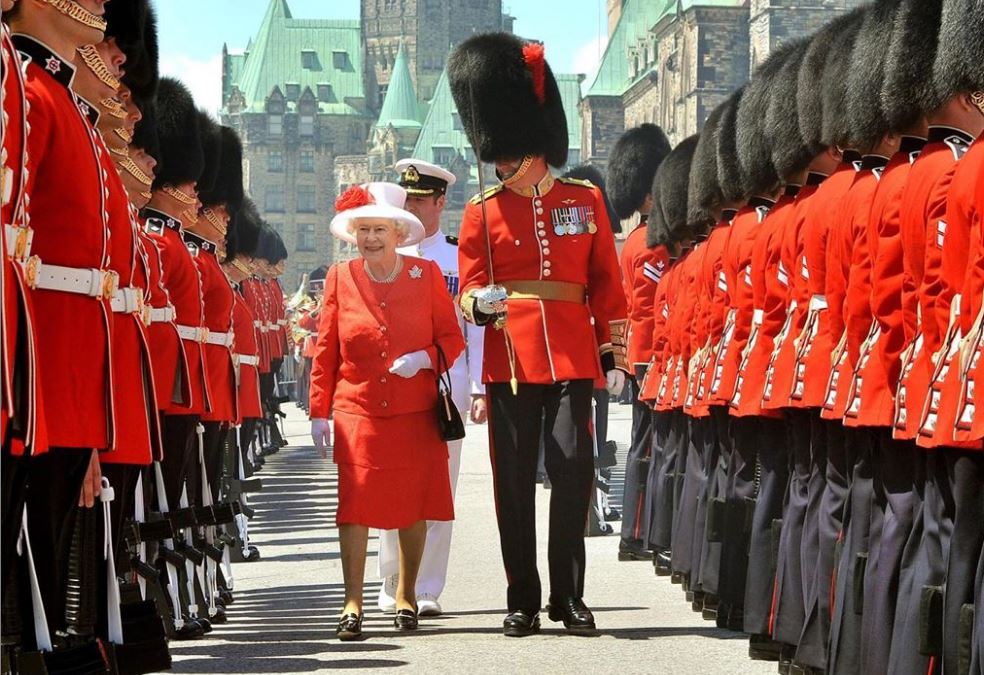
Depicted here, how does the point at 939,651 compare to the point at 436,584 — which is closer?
the point at 939,651

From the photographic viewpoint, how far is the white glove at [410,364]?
826 centimetres

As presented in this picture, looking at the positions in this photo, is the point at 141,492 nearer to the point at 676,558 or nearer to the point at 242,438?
the point at 676,558

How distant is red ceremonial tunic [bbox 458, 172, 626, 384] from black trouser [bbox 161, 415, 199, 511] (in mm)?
1205

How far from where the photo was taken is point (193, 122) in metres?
9.34

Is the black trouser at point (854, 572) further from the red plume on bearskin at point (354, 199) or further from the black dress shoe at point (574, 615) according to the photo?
the red plume on bearskin at point (354, 199)

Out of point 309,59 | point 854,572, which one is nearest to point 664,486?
point 854,572

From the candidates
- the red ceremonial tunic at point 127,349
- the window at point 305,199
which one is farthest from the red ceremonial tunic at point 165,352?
the window at point 305,199

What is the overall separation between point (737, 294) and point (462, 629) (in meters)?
1.73

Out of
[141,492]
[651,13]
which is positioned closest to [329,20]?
[651,13]

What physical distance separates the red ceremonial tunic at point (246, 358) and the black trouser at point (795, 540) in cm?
576

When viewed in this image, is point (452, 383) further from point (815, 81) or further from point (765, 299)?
point (815, 81)

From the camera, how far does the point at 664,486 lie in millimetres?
10211

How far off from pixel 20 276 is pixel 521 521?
3.75 m

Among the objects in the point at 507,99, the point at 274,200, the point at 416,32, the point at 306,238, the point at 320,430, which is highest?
the point at 416,32
